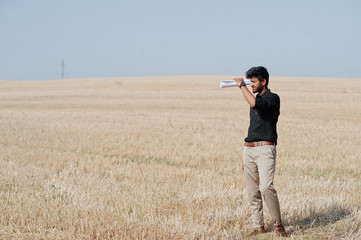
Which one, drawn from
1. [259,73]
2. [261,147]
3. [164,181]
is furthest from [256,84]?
[164,181]

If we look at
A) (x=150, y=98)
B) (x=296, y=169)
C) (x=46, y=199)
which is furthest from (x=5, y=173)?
(x=150, y=98)

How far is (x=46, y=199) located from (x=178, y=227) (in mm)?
2466

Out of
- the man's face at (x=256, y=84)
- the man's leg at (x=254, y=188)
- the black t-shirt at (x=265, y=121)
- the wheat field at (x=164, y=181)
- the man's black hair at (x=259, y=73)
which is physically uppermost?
the man's black hair at (x=259, y=73)

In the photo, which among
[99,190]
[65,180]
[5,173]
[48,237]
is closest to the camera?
[48,237]

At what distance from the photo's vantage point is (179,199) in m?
6.22

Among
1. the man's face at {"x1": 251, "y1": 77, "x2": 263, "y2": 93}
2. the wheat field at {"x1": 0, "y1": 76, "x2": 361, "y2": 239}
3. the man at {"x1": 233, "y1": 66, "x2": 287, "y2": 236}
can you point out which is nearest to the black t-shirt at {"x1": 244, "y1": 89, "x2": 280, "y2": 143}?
the man at {"x1": 233, "y1": 66, "x2": 287, "y2": 236}

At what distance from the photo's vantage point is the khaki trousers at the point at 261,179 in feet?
15.9

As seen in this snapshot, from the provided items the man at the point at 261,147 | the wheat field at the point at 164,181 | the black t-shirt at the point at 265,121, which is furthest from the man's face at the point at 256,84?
the wheat field at the point at 164,181

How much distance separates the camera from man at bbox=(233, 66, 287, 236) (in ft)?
15.8

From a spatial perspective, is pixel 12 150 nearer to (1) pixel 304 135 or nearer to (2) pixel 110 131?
(2) pixel 110 131

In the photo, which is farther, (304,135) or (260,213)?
(304,135)

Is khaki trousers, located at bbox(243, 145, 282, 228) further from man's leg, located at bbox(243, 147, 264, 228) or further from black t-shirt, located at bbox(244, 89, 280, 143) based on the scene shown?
black t-shirt, located at bbox(244, 89, 280, 143)

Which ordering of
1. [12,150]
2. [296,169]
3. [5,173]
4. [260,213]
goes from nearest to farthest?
[260,213]
[5,173]
[296,169]
[12,150]

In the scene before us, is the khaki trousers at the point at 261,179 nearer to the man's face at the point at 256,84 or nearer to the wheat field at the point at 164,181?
the wheat field at the point at 164,181
